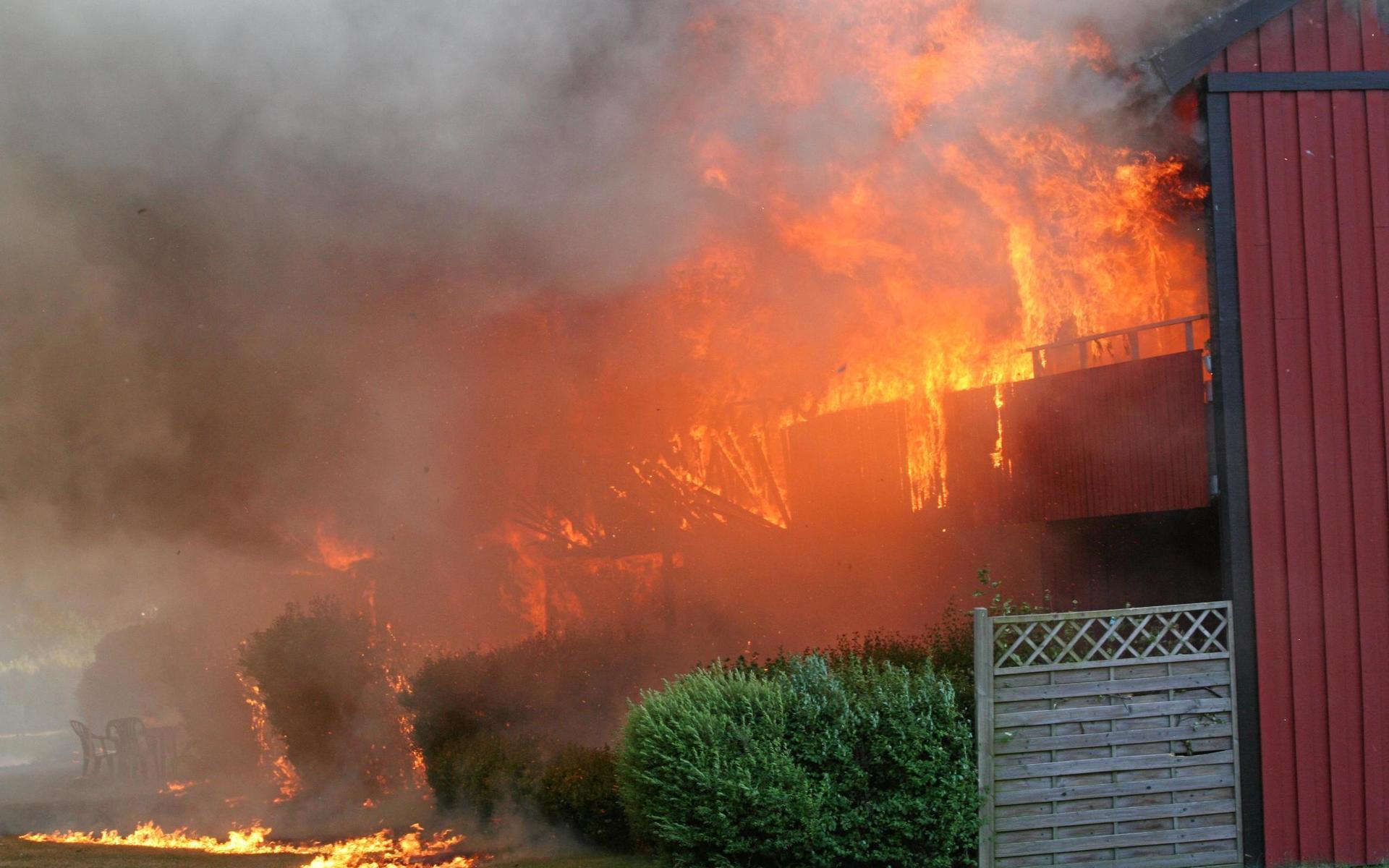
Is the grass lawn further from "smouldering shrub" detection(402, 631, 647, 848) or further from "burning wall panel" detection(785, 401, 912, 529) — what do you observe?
"burning wall panel" detection(785, 401, 912, 529)

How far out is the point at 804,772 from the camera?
A: 8.94 m

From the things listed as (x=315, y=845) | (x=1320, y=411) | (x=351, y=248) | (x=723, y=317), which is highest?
(x=351, y=248)

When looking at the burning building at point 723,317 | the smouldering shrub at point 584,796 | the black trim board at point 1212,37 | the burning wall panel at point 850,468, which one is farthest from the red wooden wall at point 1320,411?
the burning wall panel at point 850,468

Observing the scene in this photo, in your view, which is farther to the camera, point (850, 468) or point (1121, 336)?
point (850, 468)

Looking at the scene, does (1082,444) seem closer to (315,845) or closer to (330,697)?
(315,845)

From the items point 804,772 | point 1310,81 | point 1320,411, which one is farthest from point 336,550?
point 1310,81

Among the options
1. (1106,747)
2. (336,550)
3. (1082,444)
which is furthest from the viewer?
(336,550)

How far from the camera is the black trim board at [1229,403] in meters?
10.0

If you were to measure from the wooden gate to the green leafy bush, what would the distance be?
343mm

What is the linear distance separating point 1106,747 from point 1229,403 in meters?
2.97

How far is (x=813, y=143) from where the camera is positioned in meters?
15.6

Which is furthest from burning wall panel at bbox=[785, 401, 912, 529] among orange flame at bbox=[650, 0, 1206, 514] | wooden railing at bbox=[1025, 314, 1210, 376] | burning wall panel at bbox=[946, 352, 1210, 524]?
wooden railing at bbox=[1025, 314, 1210, 376]

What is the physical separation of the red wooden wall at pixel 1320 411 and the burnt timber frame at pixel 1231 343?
0.07m

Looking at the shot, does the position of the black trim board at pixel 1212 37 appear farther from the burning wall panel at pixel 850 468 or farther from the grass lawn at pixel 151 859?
the grass lawn at pixel 151 859
